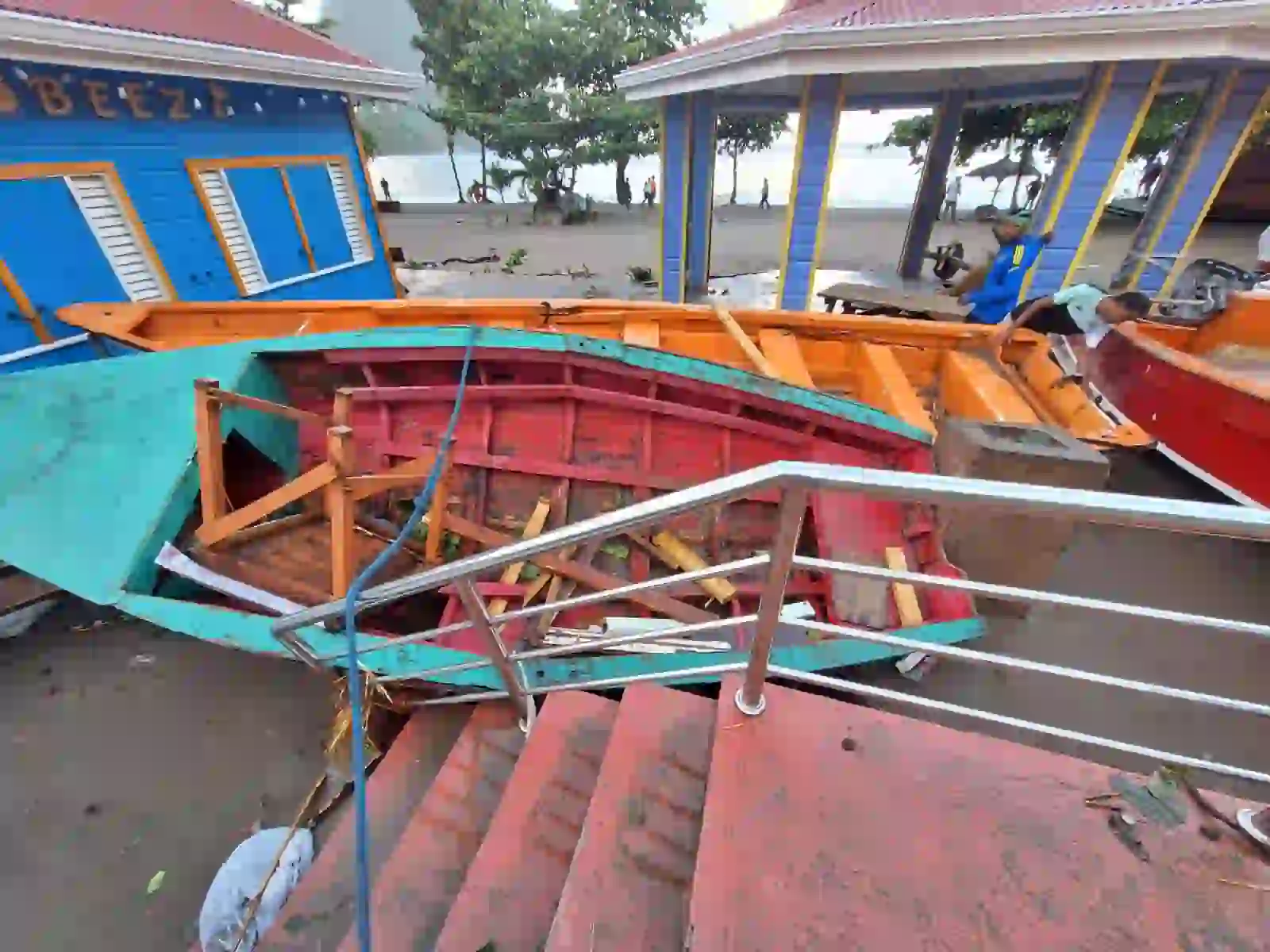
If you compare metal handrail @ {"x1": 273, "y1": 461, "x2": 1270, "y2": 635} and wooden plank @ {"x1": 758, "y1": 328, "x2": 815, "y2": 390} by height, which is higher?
metal handrail @ {"x1": 273, "y1": 461, "x2": 1270, "y2": 635}

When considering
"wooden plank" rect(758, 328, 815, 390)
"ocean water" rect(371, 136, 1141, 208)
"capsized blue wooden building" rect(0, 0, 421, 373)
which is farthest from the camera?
"ocean water" rect(371, 136, 1141, 208)

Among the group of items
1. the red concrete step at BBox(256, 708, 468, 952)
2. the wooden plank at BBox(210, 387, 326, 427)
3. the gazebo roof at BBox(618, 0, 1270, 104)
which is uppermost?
the gazebo roof at BBox(618, 0, 1270, 104)

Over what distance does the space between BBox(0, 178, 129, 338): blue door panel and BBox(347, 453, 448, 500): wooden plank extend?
4.49 m

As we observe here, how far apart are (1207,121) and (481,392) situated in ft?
26.3

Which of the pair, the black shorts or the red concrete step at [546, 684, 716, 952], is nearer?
the red concrete step at [546, 684, 716, 952]

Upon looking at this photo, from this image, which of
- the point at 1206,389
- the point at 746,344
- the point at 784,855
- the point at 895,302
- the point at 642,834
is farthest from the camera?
the point at 895,302

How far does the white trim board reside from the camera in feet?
15.4

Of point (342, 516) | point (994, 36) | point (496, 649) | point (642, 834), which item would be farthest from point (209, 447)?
point (994, 36)

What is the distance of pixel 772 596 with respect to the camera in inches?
59.1

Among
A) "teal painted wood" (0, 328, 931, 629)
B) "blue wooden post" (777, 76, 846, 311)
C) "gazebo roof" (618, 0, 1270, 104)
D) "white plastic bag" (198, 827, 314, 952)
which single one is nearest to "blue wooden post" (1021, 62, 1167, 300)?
"gazebo roof" (618, 0, 1270, 104)

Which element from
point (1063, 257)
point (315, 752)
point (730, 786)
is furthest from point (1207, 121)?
point (315, 752)

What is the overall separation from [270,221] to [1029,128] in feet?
64.4

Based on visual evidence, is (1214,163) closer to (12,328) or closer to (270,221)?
(270,221)

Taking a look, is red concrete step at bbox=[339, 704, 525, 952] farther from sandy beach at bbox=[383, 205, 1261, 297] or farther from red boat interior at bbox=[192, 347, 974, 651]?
sandy beach at bbox=[383, 205, 1261, 297]
